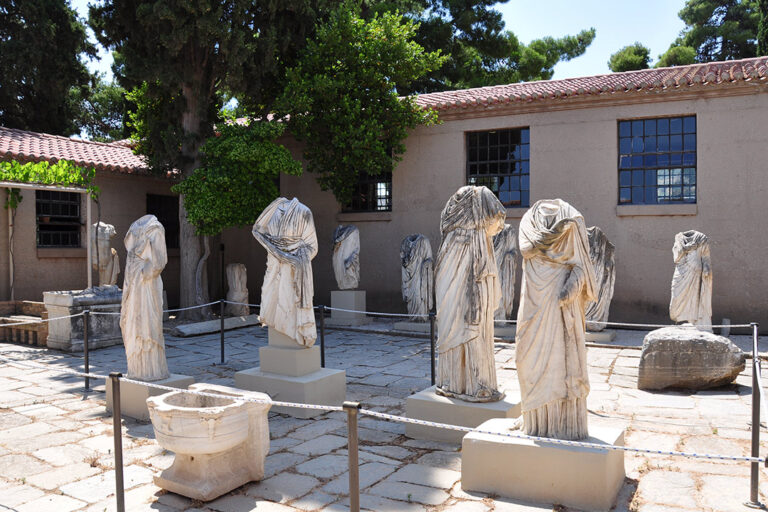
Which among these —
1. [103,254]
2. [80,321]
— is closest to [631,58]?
[103,254]

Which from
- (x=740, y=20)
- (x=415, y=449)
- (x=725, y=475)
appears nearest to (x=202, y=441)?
(x=415, y=449)

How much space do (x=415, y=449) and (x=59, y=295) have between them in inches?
329

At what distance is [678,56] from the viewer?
22.7 meters

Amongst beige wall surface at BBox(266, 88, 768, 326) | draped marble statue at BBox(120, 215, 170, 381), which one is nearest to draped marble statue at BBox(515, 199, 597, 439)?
draped marble statue at BBox(120, 215, 170, 381)

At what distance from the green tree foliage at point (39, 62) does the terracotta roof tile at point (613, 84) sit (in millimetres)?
11475

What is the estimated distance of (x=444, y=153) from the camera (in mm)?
14391

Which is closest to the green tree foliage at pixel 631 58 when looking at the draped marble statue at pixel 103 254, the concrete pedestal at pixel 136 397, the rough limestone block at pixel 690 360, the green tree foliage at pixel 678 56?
the green tree foliage at pixel 678 56

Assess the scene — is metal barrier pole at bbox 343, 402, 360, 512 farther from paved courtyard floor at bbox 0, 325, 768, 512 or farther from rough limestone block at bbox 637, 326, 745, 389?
rough limestone block at bbox 637, 326, 745, 389

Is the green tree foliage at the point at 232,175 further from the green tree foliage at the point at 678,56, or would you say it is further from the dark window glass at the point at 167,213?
the green tree foliage at the point at 678,56

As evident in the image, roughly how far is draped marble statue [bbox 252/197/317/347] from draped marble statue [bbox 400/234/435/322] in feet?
19.2

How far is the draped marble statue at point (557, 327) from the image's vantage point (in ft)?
13.3

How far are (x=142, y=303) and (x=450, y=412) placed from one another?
367 centimetres

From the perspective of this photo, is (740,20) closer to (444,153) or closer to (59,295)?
(444,153)

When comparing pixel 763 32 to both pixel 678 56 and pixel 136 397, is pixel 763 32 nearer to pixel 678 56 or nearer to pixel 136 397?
pixel 678 56
